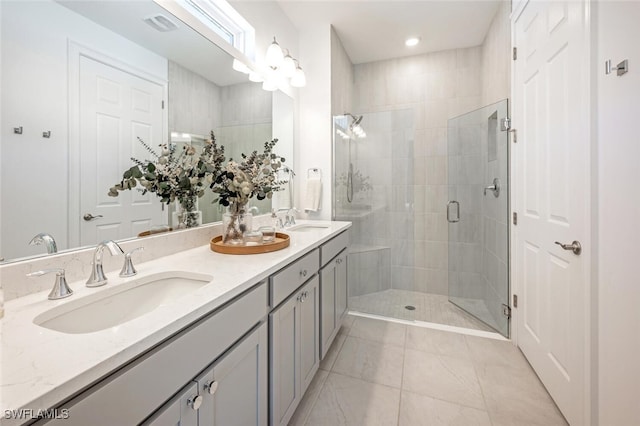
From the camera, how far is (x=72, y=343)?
1.84 ft

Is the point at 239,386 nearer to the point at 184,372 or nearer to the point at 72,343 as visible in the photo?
the point at 184,372

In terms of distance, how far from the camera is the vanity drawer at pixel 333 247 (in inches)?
67.3

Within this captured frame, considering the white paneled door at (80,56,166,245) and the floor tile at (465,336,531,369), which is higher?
the white paneled door at (80,56,166,245)

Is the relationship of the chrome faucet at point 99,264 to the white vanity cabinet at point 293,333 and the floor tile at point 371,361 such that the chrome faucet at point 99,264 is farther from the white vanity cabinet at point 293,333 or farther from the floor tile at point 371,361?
the floor tile at point 371,361

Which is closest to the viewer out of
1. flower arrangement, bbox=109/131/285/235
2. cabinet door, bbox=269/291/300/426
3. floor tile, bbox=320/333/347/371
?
cabinet door, bbox=269/291/300/426

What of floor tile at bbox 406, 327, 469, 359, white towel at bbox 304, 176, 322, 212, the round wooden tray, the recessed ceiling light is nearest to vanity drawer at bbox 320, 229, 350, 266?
the round wooden tray

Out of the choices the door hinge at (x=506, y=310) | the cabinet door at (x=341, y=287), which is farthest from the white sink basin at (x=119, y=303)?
the door hinge at (x=506, y=310)

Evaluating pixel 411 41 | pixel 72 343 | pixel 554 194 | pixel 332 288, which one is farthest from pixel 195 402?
pixel 411 41

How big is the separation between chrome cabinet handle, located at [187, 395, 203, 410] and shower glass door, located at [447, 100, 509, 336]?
2288 millimetres

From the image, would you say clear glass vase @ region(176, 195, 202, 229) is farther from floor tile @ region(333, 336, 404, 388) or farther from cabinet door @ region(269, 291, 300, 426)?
floor tile @ region(333, 336, 404, 388)

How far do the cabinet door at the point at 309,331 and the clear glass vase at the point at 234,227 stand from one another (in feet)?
1.44

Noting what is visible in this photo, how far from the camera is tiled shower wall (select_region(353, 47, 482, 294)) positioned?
3021 mm

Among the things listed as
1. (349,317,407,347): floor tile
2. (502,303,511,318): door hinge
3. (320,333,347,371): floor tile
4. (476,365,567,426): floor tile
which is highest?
(502,303,511,318): door hinge

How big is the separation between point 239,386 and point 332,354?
1.21m
